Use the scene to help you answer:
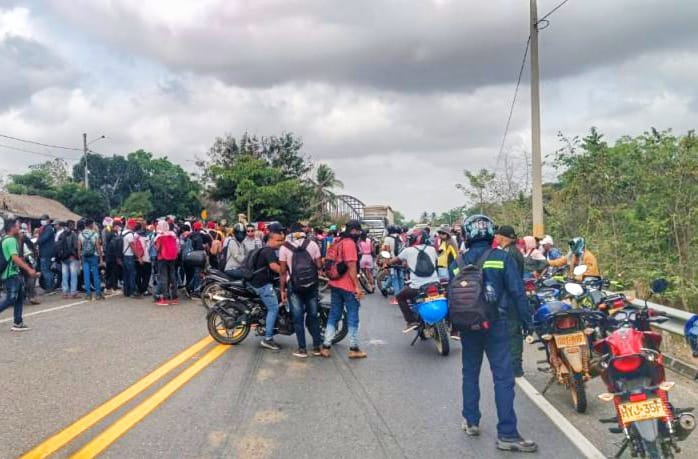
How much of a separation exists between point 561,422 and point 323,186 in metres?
63.5

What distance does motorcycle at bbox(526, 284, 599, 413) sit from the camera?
6.23 meters

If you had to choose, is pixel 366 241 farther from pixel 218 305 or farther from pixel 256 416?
pixel 256 416

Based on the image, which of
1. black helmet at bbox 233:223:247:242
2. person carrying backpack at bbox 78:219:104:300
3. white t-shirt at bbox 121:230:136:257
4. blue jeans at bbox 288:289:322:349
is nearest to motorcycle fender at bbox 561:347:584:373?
blue jeans at bbox 288:289:322:349

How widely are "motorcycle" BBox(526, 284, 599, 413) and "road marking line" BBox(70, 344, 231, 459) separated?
385cm

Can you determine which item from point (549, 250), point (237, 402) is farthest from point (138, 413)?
point (549, 250)

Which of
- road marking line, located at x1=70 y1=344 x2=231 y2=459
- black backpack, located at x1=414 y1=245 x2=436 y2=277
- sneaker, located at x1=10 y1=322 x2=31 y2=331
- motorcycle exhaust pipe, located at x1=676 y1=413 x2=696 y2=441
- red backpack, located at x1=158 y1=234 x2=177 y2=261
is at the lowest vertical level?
road marking line, located at x1=70 y1=344 x2=231 y2=459

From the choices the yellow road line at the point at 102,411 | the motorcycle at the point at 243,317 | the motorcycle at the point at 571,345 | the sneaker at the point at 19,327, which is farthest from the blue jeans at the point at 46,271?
the motorcycle at the point at 571,345

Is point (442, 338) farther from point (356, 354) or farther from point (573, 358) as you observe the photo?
point (573, 358)

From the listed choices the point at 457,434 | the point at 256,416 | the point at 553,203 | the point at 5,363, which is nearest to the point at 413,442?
the point at 457,434

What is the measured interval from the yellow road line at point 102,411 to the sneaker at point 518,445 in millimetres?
3373

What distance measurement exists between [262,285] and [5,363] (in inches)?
129

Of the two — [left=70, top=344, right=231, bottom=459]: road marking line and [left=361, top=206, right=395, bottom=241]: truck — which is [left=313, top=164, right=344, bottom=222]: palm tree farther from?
[left=70, top=344, right=231, bottom=459]: road marking line

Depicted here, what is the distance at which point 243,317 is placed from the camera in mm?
9344

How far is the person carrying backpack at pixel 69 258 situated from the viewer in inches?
598
